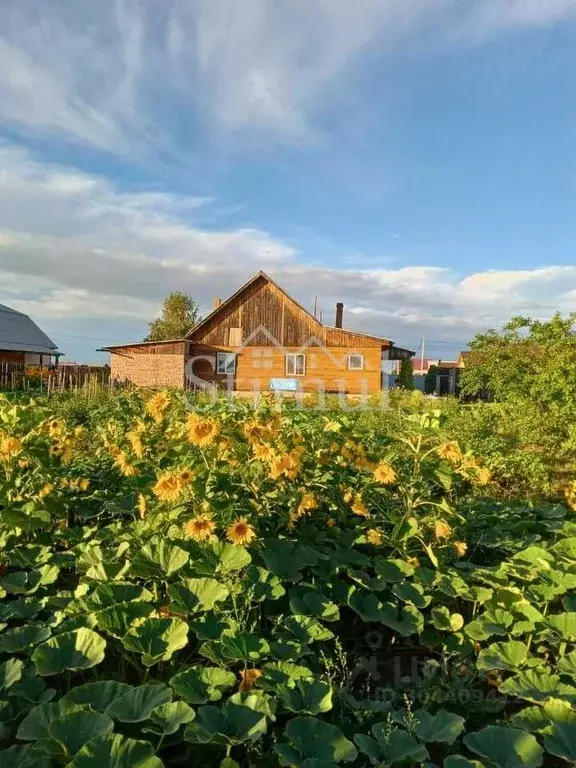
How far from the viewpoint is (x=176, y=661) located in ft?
6.03

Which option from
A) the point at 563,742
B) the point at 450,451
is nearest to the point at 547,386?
the point at 450,451

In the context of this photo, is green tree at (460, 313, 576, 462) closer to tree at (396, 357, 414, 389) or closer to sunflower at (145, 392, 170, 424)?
sunflower at (145, 392, 170, 424)

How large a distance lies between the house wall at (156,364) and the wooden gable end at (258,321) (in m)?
1.04

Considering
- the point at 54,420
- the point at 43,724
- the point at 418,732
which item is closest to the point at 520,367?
the point at 54,420

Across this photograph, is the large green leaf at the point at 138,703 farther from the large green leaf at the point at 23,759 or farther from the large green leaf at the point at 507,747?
the large green leaf at the point at 507,747

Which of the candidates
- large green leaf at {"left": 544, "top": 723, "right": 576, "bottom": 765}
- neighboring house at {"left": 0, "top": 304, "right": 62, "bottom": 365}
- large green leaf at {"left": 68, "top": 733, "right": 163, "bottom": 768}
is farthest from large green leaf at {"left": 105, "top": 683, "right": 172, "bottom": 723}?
neighboring house at {"left": 0, "top": 304, "right": 62, "bottom": 365}

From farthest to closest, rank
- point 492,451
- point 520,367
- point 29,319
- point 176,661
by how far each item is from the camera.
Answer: point 29,319, point 520,367, point 492,451, point 176,661

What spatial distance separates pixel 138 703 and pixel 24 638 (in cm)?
56

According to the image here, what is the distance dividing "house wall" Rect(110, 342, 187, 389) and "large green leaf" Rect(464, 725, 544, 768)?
21.2 metres

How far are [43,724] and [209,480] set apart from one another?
1120mm

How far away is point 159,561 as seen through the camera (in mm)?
2014

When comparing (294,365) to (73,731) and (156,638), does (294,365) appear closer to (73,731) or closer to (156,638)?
(156,638)

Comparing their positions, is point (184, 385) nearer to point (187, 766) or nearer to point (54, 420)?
point (54, 420)

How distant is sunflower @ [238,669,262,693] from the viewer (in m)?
1.60
